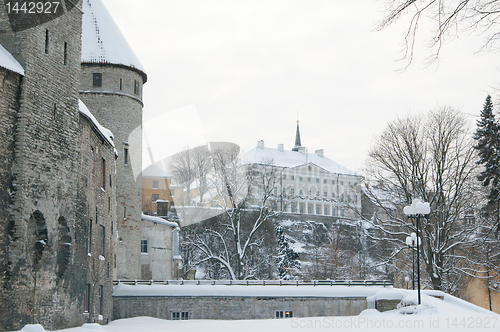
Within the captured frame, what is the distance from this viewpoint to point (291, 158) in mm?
89500

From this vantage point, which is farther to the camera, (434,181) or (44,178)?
(434,181)

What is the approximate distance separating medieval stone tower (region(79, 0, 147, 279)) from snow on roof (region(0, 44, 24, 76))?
16783 mm

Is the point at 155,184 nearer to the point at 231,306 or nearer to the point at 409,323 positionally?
the point at 231,306

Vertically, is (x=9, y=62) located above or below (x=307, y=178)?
below

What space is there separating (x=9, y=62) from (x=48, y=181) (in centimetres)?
401

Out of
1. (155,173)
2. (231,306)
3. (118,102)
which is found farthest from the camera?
(155,173)

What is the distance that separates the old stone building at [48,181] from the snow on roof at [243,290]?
4.55 m

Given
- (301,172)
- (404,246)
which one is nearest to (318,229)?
(301,172)

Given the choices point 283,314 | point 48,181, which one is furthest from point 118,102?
point 48,181

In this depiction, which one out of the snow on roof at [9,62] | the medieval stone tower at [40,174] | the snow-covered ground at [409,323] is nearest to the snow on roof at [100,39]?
the medieval stone tower at [40,174]

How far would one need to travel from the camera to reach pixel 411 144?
3322 centimetres

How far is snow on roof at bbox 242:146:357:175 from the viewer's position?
8488 cm

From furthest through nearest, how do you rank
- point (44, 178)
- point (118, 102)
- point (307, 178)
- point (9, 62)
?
point (307, 178), point (118, 102), point (44, 178), point (9, 62)

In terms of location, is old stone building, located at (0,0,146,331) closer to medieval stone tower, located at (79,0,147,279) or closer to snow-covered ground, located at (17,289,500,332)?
snow-covered ground, located at (17,289,500,332)
